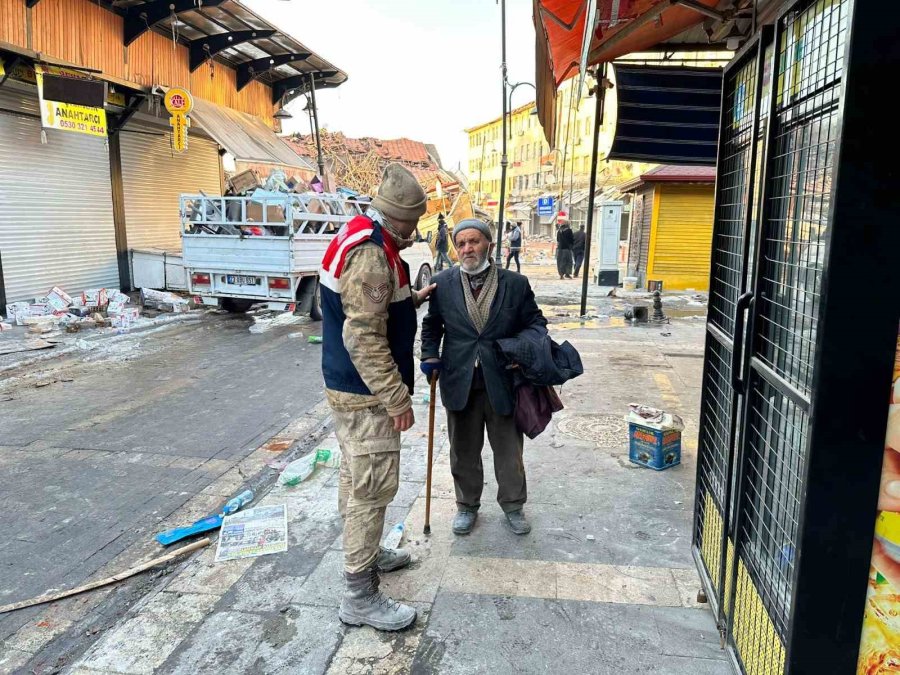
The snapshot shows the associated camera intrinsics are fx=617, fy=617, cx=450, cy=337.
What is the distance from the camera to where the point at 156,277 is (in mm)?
13719

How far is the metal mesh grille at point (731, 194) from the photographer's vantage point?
254cm

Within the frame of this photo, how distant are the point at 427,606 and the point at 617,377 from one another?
16.0ft

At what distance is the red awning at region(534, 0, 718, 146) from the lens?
3871mm

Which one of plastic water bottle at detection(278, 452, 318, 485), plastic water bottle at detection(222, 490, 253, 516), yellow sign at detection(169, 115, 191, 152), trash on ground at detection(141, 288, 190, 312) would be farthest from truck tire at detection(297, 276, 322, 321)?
plastic water bottle at detection(222, 490, 253, 516)

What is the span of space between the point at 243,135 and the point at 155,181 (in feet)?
7.83

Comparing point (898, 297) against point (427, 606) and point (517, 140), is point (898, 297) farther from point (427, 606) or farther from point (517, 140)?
point (517, 140)

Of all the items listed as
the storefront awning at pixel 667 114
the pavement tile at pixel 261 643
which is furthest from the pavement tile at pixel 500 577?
the storefront awning at pixel 667 114

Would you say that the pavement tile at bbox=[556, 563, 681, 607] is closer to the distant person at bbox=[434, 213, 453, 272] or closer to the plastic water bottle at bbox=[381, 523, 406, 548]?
the plastic water bottle at bbox=[381, 523, 406, 548]

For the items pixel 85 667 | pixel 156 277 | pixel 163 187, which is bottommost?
pixel 85 667

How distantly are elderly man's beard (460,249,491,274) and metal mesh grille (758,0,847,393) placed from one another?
5.15 feet

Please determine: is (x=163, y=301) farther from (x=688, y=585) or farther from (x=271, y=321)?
(x=688, y=585)

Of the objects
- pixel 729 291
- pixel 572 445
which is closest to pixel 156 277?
pixel 572 445

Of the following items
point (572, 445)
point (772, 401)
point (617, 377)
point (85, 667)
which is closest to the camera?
point (772, 401)

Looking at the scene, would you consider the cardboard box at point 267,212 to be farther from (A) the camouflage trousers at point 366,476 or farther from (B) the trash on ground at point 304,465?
(A) the camouflage trousers at point 366,476
